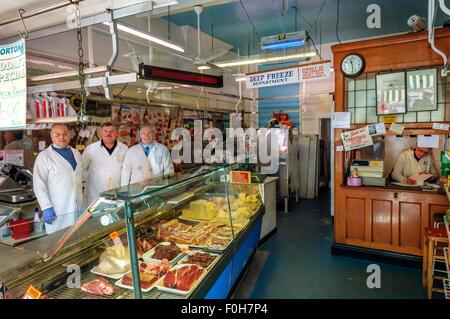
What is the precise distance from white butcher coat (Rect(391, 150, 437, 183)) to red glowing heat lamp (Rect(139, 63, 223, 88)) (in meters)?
3.77

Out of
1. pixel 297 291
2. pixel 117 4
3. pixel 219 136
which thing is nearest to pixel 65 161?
pixel 117 4

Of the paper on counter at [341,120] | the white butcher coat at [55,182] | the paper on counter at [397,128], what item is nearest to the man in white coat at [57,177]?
the white butcher coat at [55,182]

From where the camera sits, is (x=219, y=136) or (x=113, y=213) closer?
(x=113, y=213)

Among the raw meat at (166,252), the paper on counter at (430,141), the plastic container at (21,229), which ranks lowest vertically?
the raw meat at (166,252)

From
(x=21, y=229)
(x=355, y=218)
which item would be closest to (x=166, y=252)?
(x=21, y=229)

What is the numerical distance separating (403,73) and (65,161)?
15.7 ft

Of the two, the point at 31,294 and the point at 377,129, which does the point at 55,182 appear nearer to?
the point at 31,294

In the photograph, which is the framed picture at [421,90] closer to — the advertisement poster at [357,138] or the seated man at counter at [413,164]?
the advertisement poster at [357,138]

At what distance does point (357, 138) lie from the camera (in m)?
4.60

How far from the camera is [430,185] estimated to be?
4383mm

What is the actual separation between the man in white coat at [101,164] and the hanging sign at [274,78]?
3.23 m

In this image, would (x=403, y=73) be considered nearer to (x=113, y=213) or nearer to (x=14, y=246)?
(x=113, y=213)

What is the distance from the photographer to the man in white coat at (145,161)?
4.43 metres

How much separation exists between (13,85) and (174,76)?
5.34 ft
